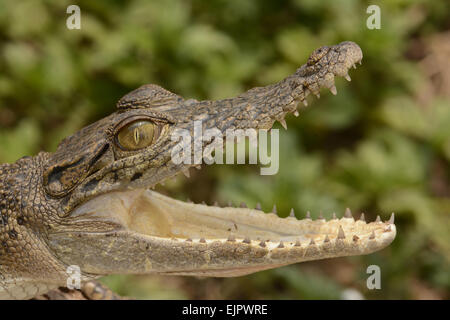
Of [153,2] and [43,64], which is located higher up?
[153,2]

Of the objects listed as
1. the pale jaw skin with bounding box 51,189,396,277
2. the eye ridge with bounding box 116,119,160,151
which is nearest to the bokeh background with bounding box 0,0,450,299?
the pale jaw skin with bounding box 51,189,396,277

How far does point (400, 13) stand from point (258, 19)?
1.52 m

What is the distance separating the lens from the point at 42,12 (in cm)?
625

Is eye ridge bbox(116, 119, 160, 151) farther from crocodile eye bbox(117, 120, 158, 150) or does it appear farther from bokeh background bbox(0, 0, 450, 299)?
bokeh background bbox(0, 0, 450, 299)

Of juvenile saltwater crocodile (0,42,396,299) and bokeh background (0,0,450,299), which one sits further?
bokeh background (0,0,450,299)

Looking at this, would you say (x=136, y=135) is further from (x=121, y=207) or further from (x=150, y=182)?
(x=121, y=207)

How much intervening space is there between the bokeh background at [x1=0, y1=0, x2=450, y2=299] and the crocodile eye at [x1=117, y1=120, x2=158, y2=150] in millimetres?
2185

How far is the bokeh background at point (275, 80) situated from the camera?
4.92m

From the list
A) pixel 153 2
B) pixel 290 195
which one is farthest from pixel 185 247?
pixel 153 2

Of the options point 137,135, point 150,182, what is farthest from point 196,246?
point 137,135

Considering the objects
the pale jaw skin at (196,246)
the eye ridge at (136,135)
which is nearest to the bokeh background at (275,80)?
the pale jaw skin at (196,246)

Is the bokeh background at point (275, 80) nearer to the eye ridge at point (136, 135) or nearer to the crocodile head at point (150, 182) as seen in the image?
the crocodile head at point (150, 182)

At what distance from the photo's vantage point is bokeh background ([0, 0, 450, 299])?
194 inches
